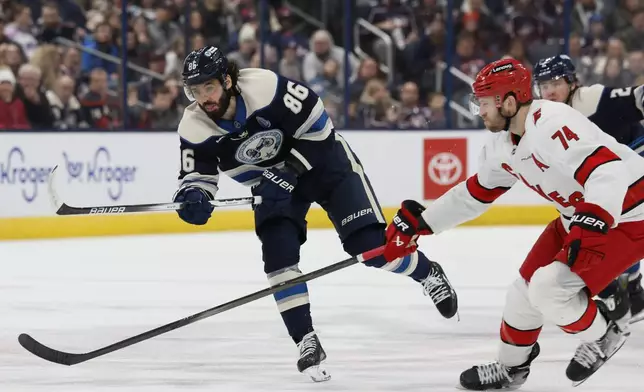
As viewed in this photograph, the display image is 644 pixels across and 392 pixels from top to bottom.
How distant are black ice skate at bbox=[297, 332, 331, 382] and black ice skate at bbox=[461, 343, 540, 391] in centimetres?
45

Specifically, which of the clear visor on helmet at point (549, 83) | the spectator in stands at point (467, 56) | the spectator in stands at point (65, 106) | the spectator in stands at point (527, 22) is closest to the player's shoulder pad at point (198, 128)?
the clear visor on helmet at point (549, 83)

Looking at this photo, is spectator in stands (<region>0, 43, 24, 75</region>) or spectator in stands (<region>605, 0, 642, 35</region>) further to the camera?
spectator in stands (<region>605, 0, 642, 35</region>)

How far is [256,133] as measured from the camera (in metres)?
3.96

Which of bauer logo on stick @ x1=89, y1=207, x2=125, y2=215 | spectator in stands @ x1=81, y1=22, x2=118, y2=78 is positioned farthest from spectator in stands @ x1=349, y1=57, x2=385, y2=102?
bauer logo on stick @ x1=89, y1=207, x2=125, y2=215

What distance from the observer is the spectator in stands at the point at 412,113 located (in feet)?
30.3

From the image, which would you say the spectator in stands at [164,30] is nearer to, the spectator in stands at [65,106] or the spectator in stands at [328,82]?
the spectator in stands at [65,106]

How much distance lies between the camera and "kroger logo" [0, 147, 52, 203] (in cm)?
779

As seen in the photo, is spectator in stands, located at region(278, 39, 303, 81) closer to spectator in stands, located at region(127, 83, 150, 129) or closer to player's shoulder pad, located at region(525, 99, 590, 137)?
spectator in stands, located at region(127, 83, 150, 129)

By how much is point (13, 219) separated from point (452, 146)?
3239 millimetres

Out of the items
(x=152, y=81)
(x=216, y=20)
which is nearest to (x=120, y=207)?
(x=152, y=81)

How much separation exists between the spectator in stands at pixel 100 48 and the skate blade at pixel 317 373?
5158mm

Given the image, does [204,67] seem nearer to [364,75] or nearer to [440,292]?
[440,292]

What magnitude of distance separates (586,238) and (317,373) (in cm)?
100

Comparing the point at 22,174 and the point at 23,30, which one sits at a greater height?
the point at 23,30
